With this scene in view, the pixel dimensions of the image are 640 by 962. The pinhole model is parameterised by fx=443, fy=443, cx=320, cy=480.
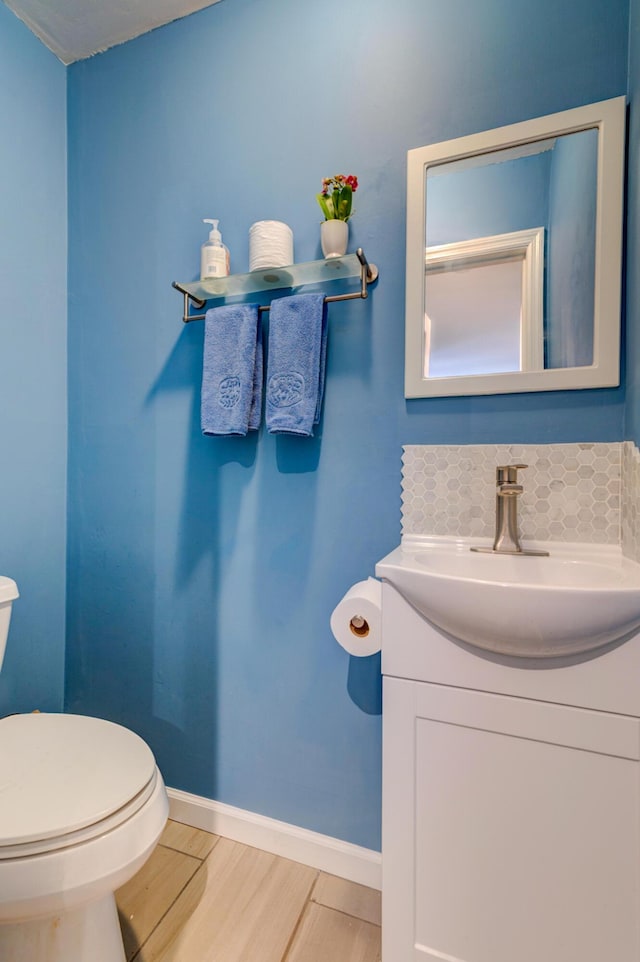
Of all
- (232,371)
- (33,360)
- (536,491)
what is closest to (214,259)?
(232,371)

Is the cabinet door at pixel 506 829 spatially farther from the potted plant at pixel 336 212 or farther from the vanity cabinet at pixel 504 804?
the potted plant at pixel 336 212

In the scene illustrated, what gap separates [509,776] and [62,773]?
81 cm

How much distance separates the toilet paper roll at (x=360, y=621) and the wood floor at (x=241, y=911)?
2.21 feet

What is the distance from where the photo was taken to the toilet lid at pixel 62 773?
71 cm

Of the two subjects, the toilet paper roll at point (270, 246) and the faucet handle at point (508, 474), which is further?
the toilet paper roll at point (270, 246)

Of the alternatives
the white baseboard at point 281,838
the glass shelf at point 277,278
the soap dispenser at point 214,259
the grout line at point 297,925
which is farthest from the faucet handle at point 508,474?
the grout line at point 297,925

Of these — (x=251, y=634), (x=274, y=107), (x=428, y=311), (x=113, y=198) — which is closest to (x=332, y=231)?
(x=428, y=311)

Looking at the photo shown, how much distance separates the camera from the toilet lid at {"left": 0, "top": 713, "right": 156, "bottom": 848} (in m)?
0.71

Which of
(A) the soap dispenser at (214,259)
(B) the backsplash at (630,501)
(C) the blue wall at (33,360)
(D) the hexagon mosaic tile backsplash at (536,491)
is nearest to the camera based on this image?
(B) the backsplash at (630,501)

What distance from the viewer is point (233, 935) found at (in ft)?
3.29

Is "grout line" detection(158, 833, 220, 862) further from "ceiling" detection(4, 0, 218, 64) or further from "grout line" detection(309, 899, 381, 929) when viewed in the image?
"ceiling" detection(4, 0, 218, 64)

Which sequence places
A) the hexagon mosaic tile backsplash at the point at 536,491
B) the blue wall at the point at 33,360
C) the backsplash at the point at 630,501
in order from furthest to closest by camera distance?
the blue wall at the point at 33,360 < the hexagon mosaic tile backsplash at the point at 536,491 < the backsplash at the point at 630,501

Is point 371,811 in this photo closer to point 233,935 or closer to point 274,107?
point 233,935

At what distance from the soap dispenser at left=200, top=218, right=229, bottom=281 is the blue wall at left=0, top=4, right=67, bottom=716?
61 centimetres
